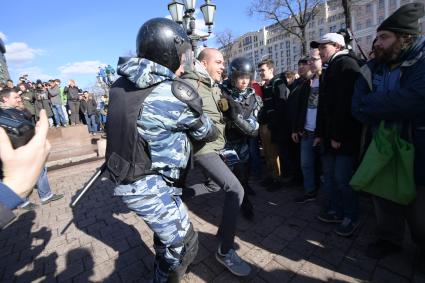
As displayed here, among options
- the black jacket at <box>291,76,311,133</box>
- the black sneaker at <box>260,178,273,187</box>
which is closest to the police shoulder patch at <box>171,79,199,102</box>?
the black jacket at <box>291,76,311,133</box>

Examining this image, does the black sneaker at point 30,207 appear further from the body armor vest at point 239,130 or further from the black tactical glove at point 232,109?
the black tactical glove at point 232,109

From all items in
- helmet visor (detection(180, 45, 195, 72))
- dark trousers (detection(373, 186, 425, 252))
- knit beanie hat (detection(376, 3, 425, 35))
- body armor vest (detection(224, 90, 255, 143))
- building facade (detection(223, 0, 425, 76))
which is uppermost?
building facade (detection(223, 0, 425, 76))

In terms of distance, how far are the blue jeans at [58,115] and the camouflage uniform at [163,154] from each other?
11265 millimetres

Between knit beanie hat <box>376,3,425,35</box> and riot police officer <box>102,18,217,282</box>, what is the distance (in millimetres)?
1699

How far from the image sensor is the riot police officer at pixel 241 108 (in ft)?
9.43

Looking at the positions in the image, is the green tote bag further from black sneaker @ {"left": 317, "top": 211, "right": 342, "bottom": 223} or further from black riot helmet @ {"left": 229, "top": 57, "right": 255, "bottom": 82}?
black riot helmet @ {"left": 229, "top": 57, "right": 255, "bottom": 82}

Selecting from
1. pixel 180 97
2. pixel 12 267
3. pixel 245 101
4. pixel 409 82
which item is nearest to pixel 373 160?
pixel 409 82

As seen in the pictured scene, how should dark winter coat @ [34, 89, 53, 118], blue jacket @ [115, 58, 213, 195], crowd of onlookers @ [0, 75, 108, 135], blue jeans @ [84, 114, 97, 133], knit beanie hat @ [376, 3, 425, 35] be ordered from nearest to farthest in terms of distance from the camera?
blue jacket @ [115, 58, 213, 195] → knit beanie hat @ [376, 3, 425, 35] → crowd of onlookers @ [0, 75, 108, 135] → dark winter coat @ [34, 89, 53, 118] → blue jeans @ [84, 114, 97, 133]

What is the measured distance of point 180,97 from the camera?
164 centimetres

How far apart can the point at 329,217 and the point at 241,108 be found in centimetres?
177

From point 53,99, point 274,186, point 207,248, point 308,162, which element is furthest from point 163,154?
point 53,99

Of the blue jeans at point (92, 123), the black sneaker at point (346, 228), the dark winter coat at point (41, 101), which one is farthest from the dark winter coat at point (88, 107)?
the black sneaker at point (346, 228)

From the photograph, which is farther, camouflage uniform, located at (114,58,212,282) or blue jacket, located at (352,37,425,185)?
blue jacket, located at (352,37,425,185)

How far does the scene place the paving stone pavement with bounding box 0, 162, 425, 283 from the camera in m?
2.40
